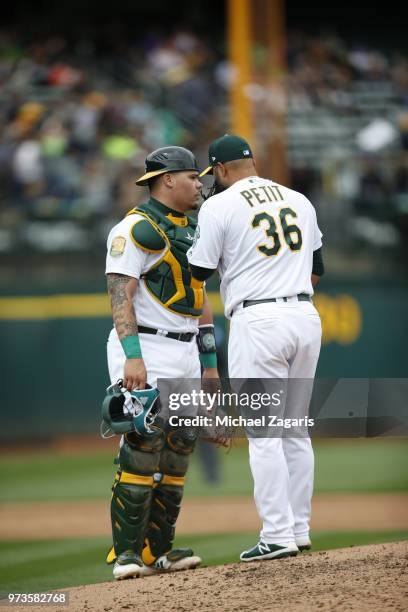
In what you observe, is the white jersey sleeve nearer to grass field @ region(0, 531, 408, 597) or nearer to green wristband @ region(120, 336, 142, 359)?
green wristband @ region(120, 336, 142, 359)

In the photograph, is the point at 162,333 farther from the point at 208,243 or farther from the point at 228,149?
the point at 228,149

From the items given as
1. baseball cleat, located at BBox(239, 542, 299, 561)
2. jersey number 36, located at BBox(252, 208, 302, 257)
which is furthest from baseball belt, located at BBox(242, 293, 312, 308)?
baseball cleat, located at BBox(239, 542, 299, 561)

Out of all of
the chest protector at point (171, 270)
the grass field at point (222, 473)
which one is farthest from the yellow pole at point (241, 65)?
the chest protector at point (171, 270)

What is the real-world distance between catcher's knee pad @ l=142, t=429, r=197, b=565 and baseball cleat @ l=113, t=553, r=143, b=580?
9.1 inches

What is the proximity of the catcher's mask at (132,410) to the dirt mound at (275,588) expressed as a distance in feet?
2.27

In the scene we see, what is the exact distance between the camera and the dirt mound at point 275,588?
420 cm

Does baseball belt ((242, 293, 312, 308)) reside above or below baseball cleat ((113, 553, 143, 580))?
above

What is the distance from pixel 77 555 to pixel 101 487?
3.70 m

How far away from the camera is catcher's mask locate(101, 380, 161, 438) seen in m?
4.92

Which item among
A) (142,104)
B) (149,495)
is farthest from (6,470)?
(149,495)

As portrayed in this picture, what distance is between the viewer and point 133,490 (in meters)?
5.05

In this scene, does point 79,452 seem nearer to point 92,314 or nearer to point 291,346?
point 92,314

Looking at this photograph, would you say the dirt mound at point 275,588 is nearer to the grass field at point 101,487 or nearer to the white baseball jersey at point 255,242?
the grass field at point 101,487

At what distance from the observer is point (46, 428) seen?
1331 centimetres
